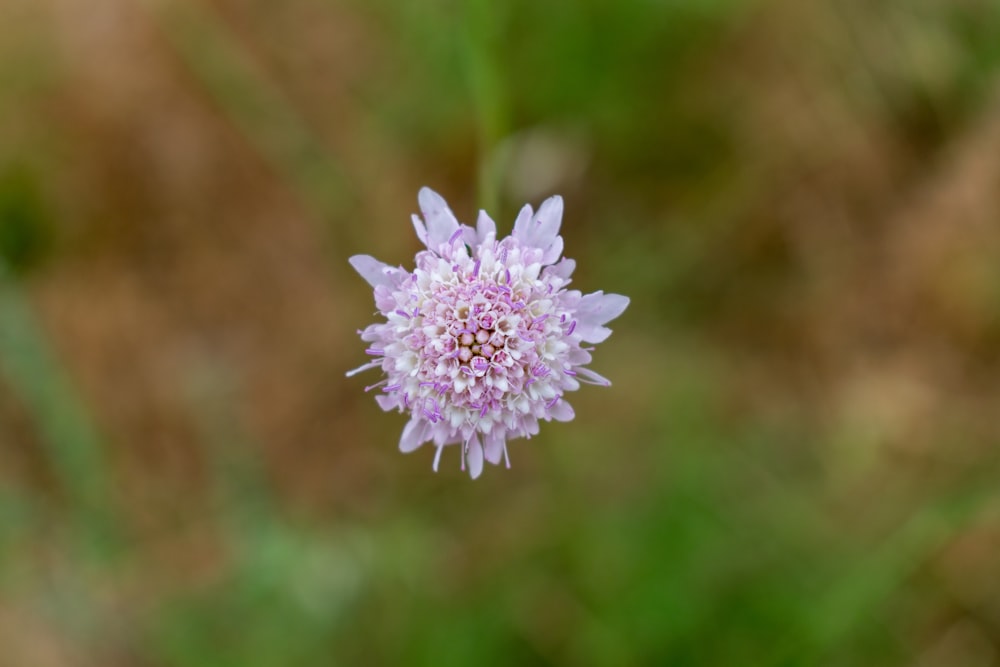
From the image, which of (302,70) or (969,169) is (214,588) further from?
(969,169)

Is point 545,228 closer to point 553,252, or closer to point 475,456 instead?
point 553,252

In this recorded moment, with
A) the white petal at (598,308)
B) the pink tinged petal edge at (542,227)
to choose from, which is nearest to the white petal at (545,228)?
the pink tinged petal edge at (542,227)

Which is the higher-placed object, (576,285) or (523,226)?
(576,285)

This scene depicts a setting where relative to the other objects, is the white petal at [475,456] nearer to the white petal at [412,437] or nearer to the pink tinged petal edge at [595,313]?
the white petal at [412,437]

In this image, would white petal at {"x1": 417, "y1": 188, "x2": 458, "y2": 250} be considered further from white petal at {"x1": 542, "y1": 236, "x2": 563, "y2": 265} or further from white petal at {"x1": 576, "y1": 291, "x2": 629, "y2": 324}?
white petal at {"x1": 576, "y1": 291, "x2": 629, "y2": 324}

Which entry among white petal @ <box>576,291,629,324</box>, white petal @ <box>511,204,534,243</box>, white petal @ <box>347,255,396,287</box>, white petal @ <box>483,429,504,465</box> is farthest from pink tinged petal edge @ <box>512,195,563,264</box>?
white petal @ <box>483,429,504,465</box>

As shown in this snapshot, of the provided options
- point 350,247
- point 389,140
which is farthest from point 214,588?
point 389,140

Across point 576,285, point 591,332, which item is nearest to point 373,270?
point 591,332
